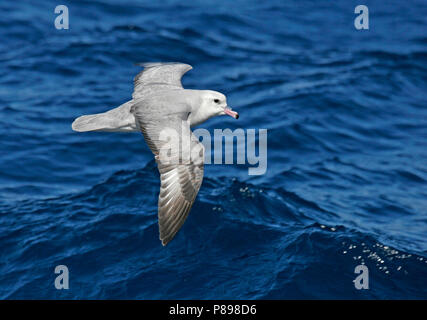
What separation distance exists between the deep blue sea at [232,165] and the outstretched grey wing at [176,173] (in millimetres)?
1385

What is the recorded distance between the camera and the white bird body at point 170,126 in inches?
282

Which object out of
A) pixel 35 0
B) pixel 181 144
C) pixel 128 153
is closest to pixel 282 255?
pixel 181 144

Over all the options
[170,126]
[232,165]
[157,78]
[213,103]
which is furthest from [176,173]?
[232,165]

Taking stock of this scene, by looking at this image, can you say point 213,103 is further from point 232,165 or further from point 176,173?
point 232,165

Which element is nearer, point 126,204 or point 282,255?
point 282,255

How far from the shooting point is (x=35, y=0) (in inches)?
658

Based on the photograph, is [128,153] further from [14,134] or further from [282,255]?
[282,255]

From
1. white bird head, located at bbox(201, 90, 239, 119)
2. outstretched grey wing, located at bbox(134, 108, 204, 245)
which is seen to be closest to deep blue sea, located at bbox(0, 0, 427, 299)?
outstretched grey wing, located at bbox(134, 108, 204, 245)

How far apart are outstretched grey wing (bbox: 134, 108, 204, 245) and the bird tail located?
0.98 m

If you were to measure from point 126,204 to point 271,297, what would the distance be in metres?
2.91

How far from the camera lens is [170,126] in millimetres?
7453

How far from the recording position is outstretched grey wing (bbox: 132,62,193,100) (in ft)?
29.4

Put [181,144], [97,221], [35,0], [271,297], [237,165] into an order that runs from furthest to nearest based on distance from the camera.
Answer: [35,0], [237,165], [97,221], [271,297], [181,144]

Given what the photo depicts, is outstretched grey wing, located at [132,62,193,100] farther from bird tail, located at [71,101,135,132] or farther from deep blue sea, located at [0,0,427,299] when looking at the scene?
deep blue sea, located at [0,0,427,299]
